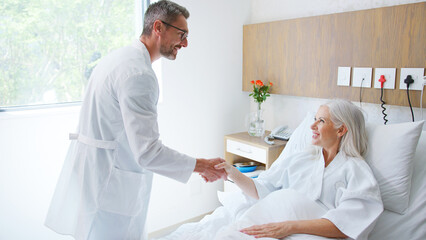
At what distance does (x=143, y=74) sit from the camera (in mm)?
1349

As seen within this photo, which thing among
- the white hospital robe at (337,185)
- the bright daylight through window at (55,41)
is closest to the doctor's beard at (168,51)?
the white hospital robe at (337,185)

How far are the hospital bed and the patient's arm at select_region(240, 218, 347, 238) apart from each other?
227mm

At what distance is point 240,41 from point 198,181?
1272 mm

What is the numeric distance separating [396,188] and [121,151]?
1280 mm

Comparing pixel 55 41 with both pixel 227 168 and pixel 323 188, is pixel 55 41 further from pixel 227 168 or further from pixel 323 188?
pixel 323 188

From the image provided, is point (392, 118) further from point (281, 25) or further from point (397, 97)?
point (281, 25)

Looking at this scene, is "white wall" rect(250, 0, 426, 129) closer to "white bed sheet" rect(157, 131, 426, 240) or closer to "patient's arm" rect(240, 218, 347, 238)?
"white bed sheet" rect(157, 131, 426, 240)

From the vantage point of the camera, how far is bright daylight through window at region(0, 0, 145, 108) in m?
2.03

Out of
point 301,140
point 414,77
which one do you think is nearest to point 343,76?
point 414,77

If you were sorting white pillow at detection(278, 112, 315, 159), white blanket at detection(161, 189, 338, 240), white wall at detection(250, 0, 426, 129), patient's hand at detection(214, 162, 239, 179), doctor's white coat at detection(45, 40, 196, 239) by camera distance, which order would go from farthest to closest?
white wall at detection(250, 0, 426, 129)
white pillow at detection(278, 112, 315, 159)
patient's hand at detection(214, 162, 239, 179)
white blanket at detection(161, 189, 338, 240)
doctor's white coat at detection(45, 40, 196, 239)

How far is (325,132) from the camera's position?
5.57ft

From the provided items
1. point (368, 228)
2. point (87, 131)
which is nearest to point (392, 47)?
point (368, 228)

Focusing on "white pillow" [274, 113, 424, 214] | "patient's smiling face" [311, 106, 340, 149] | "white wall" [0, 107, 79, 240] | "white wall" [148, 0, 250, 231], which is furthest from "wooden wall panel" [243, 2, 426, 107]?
"white wall" [0, 107, 79, 240]

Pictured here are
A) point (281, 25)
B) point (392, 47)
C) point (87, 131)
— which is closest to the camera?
point (87, 131)
